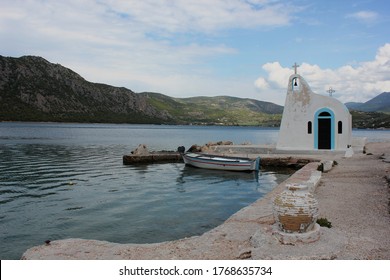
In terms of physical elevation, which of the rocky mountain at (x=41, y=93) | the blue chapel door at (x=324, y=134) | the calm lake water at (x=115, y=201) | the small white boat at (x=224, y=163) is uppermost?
the rocky mountain at (x=41, y=93)

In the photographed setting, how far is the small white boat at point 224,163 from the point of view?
2820 cm

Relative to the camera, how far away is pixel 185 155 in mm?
32500

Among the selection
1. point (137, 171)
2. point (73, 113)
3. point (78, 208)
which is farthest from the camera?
point (73, 113)

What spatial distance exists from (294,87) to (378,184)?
16.4 m

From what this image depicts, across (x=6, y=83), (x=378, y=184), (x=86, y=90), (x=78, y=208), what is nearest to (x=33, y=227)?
(x=78, y=208)

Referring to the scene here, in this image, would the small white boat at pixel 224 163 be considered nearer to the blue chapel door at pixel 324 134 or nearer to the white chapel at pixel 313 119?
the white chapel at pixel 313 119

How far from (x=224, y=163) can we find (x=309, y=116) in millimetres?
8188

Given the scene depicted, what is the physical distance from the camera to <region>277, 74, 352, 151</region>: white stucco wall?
30484 mm

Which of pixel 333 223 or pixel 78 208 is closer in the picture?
pixel 333 223

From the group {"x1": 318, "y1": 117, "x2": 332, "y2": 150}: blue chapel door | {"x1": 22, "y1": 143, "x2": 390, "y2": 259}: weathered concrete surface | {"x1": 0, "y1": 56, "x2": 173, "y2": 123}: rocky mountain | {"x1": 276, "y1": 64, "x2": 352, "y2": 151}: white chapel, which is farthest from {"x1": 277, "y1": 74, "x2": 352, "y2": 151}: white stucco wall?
{"x1": 0, "y1": 56, "x2": 173, "y2": 123}: rocky mountain

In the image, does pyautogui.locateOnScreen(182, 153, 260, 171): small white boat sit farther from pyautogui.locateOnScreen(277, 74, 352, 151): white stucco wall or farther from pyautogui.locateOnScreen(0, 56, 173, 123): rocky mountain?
pyautogui.locateOnScreen(0, 56, 173, 123): rocky mountain

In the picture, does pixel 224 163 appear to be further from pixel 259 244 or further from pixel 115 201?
pixel 259 244

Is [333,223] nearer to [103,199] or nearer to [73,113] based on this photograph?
[103,199]

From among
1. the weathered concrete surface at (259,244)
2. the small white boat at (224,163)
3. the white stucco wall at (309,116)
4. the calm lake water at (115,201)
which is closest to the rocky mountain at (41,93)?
the calm lake water at (115,201)
